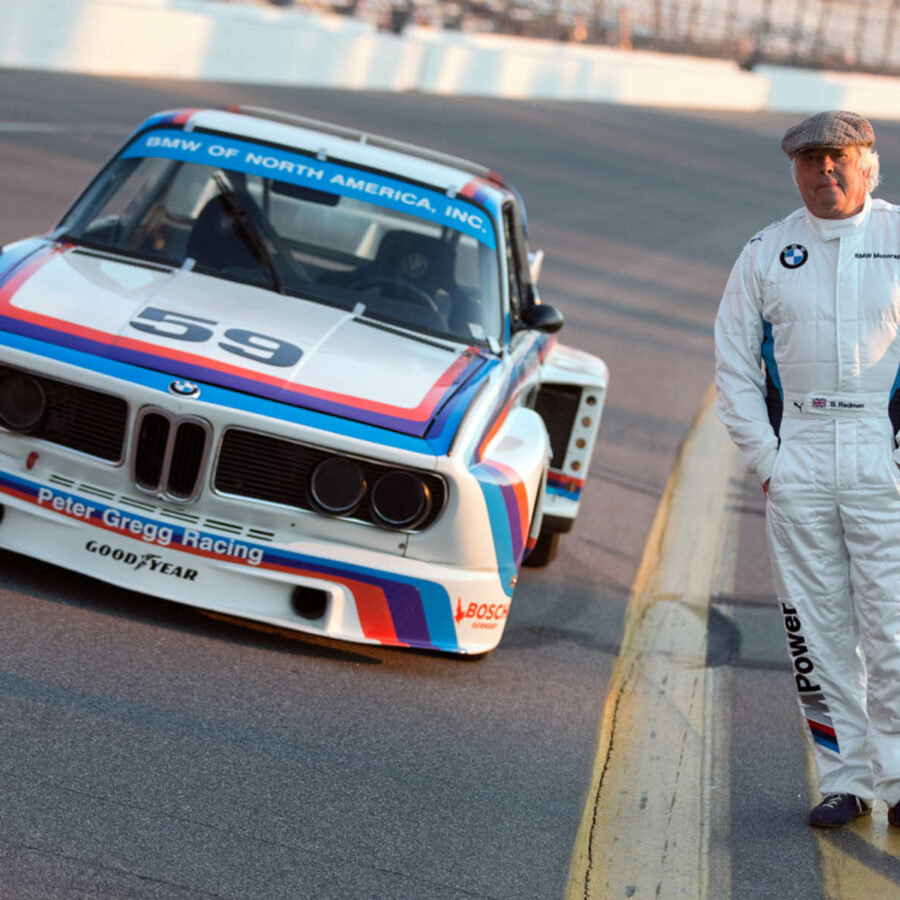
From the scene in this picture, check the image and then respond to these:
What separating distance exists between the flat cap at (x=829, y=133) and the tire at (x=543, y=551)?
2641 mm

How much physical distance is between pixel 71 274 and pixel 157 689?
178 centimetres

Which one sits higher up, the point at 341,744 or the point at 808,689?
the point at 808,689

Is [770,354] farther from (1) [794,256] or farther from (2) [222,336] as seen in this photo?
(2) [222,336]

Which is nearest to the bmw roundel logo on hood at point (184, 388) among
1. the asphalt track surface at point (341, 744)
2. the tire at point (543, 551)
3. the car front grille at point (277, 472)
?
the car front grille at point (277, 472)

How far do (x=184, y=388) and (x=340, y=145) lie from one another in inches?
79.6

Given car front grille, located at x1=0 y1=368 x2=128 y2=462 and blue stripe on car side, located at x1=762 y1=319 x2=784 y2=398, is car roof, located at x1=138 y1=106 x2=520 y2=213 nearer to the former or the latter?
car front grille, located at x1=0 y1=368 x2=128 y2=462

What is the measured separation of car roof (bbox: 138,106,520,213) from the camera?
6.55 m

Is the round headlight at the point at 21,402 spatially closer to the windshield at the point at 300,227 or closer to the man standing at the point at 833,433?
the windshield at the point at 300,227

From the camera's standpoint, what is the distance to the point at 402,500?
5020mm

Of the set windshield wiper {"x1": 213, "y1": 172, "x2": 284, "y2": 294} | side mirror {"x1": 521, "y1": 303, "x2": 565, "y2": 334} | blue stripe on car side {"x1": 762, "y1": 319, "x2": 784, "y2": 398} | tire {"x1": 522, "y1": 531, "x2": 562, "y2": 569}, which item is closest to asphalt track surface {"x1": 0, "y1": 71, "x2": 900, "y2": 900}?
tire {"x1": 522, "y1": 531, "x2": 562, "y2": 569}

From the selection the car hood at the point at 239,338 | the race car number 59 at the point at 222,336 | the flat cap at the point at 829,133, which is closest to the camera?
the flat cap at the point at 829,133

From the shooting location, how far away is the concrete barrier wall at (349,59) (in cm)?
2314

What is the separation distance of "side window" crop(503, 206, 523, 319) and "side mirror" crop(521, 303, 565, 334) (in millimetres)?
56

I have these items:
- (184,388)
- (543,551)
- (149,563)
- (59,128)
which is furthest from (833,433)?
(59,128)
